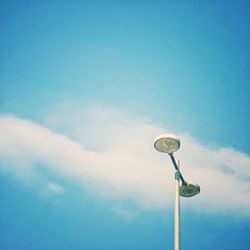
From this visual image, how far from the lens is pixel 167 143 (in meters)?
9.84

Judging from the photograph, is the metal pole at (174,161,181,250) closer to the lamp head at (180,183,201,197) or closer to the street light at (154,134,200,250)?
the street light at (154,134,200,250)

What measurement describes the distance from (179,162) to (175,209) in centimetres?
146

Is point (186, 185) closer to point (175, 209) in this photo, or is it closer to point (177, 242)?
point (175, 209)

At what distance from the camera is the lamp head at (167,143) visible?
9.71 meters

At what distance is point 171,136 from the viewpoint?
9.68m

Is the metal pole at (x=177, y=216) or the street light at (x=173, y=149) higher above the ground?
the street light at (x=173, y=149)

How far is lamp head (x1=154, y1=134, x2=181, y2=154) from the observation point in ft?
31.9

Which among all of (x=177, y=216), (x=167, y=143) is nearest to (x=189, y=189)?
(x=177, y=216)

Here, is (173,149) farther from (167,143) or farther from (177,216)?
(177,216)

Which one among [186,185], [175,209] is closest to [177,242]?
[175,209]

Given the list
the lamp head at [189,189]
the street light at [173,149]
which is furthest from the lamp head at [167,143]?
the lamp head at [189,189]

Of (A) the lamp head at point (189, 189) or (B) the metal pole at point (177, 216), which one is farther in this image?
(A) the lamp head at point (189, 189)

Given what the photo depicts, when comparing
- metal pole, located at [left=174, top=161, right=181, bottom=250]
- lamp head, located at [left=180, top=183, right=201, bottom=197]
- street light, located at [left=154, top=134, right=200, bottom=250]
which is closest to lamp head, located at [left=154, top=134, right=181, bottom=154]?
street light, located at [left=154, top=134, right=200, bottom=250]

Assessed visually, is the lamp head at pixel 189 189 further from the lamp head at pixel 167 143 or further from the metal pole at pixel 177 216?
the lamp head at pixel 167 143
